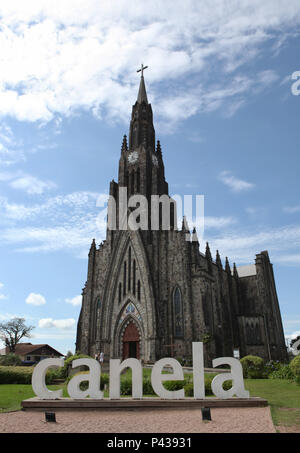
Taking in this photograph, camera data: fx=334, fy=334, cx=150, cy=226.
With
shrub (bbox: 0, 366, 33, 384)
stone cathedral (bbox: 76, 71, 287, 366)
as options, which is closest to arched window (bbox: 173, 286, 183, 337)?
stone cathedral (bbox: 76, 71, 287, 366)

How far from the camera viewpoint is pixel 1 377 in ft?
82.1

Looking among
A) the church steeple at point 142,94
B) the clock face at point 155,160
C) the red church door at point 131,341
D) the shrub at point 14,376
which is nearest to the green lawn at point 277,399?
the shrub at point 14,376

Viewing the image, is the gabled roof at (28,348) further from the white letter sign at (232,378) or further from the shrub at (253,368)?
the white letter sign at (232,378)

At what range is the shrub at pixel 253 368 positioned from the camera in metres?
24.8

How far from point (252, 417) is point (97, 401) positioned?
613 cm

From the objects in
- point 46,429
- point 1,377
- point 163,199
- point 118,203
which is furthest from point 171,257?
point 46,429

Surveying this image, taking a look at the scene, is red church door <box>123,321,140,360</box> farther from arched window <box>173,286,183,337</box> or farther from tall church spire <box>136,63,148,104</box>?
tall church spire <box>136,63,148,104</box>

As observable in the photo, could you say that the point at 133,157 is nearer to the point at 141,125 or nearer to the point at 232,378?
the point at 141,125

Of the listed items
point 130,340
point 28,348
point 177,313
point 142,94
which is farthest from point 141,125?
point 28,348

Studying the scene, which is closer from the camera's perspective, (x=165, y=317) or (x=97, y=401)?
(x=97, y=401)

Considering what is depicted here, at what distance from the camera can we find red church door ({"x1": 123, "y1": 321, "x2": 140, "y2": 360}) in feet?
130

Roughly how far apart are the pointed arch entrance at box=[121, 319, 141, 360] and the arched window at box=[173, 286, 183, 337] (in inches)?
192

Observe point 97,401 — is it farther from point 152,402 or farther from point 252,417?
point 252,417

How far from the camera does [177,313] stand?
38312 millimetres
